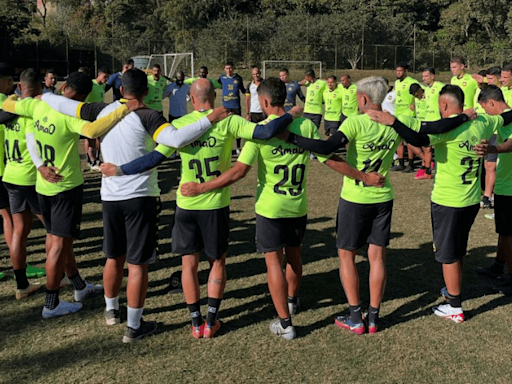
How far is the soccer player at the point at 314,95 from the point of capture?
13.5m

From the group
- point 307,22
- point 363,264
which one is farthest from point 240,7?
point 363,264

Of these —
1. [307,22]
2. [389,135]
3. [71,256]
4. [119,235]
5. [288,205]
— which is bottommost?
[71,256]

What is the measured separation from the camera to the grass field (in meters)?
3.89

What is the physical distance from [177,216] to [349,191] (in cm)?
152

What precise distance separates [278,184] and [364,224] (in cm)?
86

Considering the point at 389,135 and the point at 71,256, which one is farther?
the point at 71,256

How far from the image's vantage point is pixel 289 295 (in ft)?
15.9

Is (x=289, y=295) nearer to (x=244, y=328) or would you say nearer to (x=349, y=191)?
(x=244, y=328)

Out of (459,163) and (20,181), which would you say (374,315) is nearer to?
(459,163)

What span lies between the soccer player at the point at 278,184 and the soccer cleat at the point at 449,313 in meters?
1.51

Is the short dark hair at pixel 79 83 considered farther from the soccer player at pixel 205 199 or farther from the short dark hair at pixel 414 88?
the short dark hair at pixel 414 88

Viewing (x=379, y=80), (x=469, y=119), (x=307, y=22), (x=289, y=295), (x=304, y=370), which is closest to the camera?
(x=304, y=370)

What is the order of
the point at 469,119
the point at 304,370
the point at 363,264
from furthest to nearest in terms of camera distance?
1. the point at 363,264
2. the point at 469,119
3. the point at 304,370

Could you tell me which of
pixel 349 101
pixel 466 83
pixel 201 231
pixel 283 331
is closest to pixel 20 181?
pixel 201 231
